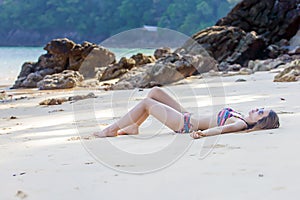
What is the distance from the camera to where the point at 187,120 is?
173 inches

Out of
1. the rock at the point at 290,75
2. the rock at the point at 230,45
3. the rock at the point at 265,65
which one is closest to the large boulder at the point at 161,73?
the rock at the point at 265,65

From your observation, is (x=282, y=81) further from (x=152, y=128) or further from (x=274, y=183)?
(x=274, y=183)

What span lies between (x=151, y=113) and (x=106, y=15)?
1644 inches

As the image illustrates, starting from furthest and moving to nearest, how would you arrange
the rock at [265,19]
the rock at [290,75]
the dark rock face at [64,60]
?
the rock at [265,19] < the dark rock face at [64,60] < the rock at [290,75]

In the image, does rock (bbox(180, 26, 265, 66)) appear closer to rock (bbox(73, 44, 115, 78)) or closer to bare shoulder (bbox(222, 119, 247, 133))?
rock (bbox(73, 44, 115, 78))

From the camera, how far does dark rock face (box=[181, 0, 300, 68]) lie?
16.8 m

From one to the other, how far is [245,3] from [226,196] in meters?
18.4

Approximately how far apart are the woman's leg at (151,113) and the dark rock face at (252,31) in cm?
1208

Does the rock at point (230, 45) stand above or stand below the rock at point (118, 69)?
above

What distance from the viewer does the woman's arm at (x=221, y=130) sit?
3992 mm

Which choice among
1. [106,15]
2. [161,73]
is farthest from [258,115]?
[106,15]

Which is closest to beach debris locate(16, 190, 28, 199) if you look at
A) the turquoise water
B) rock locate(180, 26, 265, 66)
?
the turquoise water

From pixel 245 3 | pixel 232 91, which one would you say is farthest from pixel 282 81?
pixel 245 3

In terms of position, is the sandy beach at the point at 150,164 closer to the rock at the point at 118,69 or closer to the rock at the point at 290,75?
the rock at the point at 290,75
